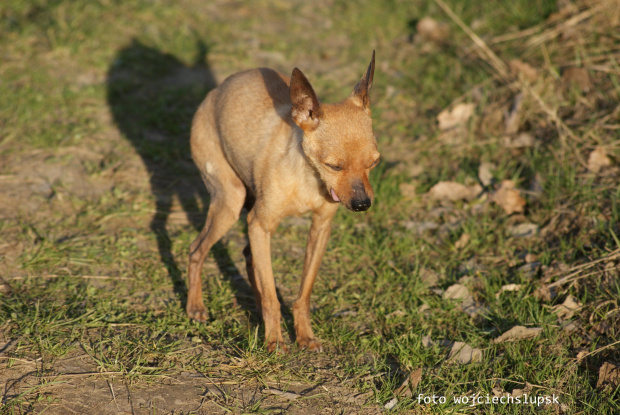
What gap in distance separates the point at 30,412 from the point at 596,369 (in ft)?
12.3

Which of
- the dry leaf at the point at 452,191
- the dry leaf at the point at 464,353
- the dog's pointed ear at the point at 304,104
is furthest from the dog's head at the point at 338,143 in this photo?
the dry leaf at the point at 452,191

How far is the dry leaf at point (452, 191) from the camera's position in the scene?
6516 mm

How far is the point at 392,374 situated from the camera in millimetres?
4305

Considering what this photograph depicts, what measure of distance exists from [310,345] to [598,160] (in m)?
3.59

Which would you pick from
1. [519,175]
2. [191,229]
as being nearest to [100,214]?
[191,229]

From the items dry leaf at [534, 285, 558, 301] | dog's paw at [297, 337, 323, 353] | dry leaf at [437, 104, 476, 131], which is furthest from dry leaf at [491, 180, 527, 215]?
dog's paw at [297, 337, 323, 353]

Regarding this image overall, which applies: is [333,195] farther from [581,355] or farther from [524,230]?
[524,230]

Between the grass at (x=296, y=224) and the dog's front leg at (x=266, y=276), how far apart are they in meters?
0.16

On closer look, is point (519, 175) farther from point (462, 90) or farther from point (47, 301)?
point (47, 301)

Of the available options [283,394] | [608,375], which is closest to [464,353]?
[608,375]

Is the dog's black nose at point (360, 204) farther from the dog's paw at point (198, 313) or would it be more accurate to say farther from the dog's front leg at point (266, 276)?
the dog's paw at point (198, 313)

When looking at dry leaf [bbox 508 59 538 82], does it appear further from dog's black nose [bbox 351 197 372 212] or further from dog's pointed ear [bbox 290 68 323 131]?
dog's black nose [bbox 351 197 372 212]

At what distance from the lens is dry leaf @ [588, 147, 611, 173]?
6.01m

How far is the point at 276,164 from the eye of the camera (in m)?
4.40
